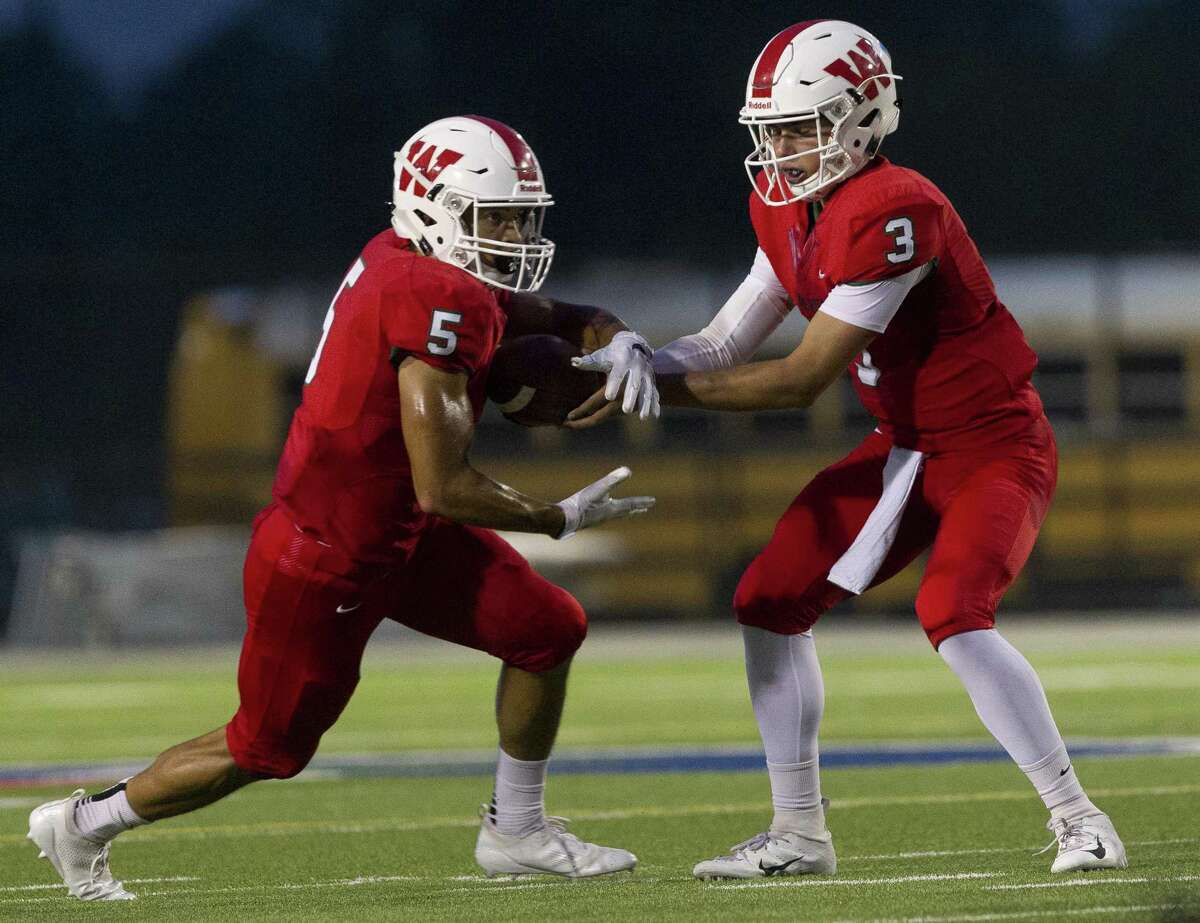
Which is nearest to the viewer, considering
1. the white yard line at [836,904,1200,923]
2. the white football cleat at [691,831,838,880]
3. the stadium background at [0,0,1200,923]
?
the white yard line at [836,904,1200,923]

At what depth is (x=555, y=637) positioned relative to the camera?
5000 millimetres

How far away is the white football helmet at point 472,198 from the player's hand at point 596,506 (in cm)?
46

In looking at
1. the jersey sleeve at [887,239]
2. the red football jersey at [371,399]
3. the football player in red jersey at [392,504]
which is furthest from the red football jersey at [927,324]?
the red football jersey at [371,399]

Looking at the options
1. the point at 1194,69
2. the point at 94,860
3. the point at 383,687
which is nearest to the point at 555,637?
the point at 94,860

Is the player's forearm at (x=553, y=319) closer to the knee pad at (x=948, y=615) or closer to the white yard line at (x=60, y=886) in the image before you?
the knee pad at (x=948, y=615)

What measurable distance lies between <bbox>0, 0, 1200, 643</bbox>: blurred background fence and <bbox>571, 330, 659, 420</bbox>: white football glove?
11414 mm

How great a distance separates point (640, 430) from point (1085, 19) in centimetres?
1233

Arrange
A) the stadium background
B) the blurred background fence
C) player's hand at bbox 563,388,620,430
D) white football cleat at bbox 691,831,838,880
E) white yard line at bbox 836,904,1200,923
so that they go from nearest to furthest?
white yard line at bbox 836,904,1200,923, player's hand at bbox 563,388,620,430, white football cleat at bbox 691,831,838,880, the stadium background, the blurred background fence

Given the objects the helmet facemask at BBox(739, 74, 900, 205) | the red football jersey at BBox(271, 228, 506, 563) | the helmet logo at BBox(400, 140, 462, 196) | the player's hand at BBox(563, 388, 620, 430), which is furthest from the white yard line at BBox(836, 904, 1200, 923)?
the helmet logo at BBox(400, 140, 462, 196)

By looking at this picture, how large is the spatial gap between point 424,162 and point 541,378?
1.72ft

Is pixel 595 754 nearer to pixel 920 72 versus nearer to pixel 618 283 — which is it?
pixel 618 283

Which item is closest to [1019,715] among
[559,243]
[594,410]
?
[594,410]

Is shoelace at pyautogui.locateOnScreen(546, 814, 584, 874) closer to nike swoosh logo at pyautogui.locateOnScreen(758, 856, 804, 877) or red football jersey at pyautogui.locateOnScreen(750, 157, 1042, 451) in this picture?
nike swoosh logo at pyautogui.locateOnScreen(758, 856, 804, 877)

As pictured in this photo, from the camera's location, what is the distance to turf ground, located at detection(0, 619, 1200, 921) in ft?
14.7
